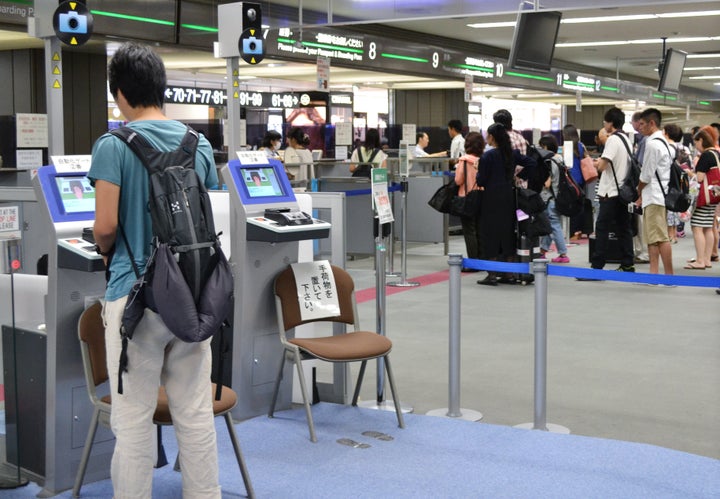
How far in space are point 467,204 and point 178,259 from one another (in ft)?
19.1

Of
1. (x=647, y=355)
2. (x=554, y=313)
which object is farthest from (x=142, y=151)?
(x=554, y=313)

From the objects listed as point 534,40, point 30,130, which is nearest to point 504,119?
point 534,40

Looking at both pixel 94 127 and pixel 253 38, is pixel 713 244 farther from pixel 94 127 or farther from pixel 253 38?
pixel 94 127

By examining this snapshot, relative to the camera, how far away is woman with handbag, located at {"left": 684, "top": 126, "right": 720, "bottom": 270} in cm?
873

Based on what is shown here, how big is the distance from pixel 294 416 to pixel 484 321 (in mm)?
2770

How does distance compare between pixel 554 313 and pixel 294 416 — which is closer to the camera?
pixel 294 416

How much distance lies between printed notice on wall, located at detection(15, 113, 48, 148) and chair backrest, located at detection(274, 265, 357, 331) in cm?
333

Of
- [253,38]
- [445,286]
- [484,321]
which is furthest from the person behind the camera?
[445,286]

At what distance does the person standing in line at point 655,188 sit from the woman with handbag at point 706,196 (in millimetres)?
801

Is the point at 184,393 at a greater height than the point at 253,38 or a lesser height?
lesser

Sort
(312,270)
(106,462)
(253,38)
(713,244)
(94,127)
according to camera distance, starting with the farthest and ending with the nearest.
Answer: (94,127) < (713,244) < (253,38) < (312,270) < (106,462)

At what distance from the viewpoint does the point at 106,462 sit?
3.56 m

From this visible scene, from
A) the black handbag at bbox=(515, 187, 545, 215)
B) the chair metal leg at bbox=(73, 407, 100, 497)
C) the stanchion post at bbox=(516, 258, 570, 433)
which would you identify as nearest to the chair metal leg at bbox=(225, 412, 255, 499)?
the chair metal leg at bbox=(73, 407, 100, 497)

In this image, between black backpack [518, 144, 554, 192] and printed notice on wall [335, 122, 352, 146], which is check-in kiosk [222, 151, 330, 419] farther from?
printed notice on wall [335, 122, 352, 146]
